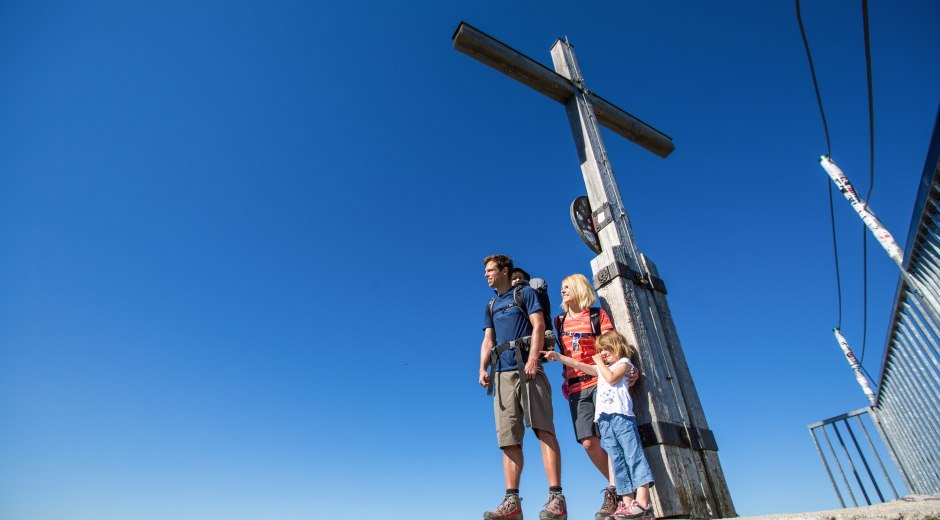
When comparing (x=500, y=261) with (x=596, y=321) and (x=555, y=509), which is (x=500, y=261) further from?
(x=555, y=509)

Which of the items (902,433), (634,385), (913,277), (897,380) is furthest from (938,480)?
(634,385)

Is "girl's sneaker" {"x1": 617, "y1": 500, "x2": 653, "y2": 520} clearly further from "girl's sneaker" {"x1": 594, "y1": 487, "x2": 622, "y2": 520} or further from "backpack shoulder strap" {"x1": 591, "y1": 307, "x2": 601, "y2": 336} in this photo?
"backpack shoulder strap" {"x1": 591, "y1": 307, "x2": 601, "y2": 336}

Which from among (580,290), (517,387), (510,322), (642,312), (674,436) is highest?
(580,290)

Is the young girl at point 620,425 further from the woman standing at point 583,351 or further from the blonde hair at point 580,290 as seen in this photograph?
the blonde hair at point 580,290

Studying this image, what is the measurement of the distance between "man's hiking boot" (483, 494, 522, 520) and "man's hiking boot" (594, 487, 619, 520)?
20.5 inches

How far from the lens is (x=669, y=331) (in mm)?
3715

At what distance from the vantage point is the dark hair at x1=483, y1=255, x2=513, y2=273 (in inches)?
171

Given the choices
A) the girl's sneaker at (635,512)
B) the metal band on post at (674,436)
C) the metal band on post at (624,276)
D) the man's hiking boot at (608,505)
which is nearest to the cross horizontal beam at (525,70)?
the metal band on post at (624,276)

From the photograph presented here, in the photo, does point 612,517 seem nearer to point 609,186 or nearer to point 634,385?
point 634,385

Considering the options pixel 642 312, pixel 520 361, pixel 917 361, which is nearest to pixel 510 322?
pixel 520 361

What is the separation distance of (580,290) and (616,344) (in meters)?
0.76

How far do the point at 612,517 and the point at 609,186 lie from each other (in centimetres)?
282

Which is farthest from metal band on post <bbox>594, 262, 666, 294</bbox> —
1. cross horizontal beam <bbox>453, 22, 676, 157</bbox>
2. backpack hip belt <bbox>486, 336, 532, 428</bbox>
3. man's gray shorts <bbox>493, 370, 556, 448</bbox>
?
cross horizontal beam <bbox>453, 22, 676, 157</bbox>

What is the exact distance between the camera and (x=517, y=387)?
141 inches
